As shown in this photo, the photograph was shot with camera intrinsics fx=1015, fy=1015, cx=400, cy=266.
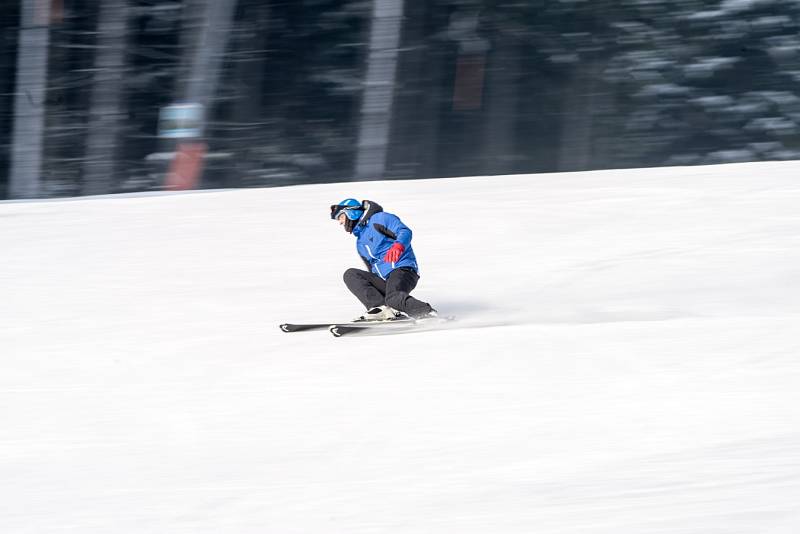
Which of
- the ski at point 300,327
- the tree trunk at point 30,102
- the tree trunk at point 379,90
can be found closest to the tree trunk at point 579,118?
the tree trunk at point 379,90

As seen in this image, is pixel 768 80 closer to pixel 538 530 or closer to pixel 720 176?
pixel 720 176

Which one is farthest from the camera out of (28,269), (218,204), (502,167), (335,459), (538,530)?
(502,167)

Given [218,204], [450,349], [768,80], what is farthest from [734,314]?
[768,80]

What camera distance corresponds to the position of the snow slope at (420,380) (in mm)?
4469

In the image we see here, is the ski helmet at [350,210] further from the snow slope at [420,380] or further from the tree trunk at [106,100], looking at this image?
the tree trunk at [106,100]

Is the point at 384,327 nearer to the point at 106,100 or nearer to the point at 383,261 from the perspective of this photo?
the point at 383,261

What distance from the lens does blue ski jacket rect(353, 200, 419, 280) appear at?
22.1 ft

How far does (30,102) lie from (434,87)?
18.5ft

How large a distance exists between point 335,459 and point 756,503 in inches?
75.5

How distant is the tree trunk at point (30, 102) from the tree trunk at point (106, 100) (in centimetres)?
67

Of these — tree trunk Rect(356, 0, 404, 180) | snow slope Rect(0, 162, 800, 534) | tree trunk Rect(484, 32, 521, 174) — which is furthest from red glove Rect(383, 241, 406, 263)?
tree trunk Rect(484, 32, 521, 174)

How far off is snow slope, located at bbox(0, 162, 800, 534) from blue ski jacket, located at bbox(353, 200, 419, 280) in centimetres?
50

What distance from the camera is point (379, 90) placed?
1439 centimetres

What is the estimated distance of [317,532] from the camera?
14.0 ft
